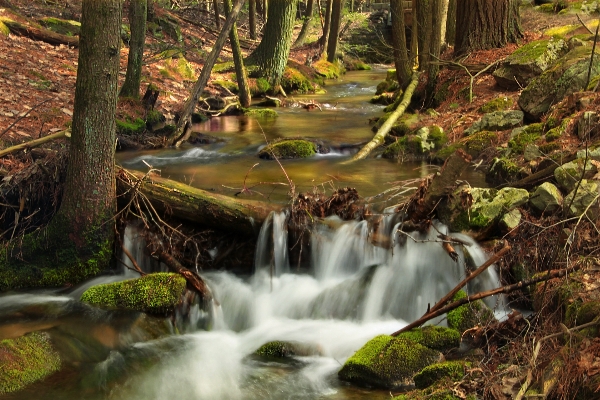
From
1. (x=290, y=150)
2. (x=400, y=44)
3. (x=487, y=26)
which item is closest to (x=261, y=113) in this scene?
(x=400, y=44)

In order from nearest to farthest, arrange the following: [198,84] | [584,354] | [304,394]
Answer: [584,354] → [304,394] → [198,84]

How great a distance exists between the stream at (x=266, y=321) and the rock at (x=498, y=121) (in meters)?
3.91

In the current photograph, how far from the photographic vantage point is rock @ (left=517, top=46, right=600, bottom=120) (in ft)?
31.2

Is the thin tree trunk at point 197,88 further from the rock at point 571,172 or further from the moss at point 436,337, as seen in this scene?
the moss at point 436,337

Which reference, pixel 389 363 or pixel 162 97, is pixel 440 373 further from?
pixel 162 97

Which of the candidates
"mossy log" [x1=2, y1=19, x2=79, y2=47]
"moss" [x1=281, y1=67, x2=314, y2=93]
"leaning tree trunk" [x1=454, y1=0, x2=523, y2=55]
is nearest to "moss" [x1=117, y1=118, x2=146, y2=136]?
"mossy log" [x1=2, y1=19, x2=79, y2=47]

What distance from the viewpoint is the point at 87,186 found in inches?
273

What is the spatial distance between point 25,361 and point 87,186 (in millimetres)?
Result: 2124

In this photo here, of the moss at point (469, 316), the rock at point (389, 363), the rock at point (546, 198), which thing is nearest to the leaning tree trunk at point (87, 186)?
the rock at point (389, 363)

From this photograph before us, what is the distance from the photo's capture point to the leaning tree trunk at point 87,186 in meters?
6.71

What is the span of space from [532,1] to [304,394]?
52.2ft

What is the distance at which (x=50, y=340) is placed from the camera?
6.00 meters

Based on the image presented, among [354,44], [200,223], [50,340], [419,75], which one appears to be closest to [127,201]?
[200,223]

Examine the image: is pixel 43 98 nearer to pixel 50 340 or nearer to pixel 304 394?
pixel 50 340
